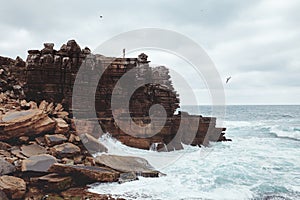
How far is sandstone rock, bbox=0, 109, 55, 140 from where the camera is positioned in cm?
1099

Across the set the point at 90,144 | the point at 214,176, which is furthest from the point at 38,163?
the point at 214,176

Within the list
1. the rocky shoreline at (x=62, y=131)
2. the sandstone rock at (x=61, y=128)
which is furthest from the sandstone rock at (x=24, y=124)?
the sandstone rock at (x=61, y=128)

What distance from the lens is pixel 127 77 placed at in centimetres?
1666

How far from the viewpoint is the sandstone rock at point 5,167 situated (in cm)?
864

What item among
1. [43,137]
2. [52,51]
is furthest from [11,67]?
[43,137]

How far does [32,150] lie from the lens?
10664mm

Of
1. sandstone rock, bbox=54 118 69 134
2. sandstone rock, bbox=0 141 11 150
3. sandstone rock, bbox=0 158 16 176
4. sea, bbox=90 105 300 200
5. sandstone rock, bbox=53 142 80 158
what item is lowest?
sea, bbox=90 105 300 200

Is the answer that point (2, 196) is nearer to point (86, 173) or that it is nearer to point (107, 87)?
point (86, 173)

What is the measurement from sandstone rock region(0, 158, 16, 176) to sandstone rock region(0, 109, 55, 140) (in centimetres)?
229

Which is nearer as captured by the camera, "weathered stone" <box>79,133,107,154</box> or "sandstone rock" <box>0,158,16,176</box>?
"sandstone rock" <box>0,158,16,176</box>

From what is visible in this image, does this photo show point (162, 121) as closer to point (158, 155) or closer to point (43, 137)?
point (158, 155)

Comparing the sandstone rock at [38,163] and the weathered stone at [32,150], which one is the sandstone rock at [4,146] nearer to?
the weathered stone at [32,150]

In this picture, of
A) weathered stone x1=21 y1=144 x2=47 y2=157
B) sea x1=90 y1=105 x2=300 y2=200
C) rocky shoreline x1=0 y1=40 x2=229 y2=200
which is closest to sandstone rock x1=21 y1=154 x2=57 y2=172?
rocky shoreline x1=0 y1=40 x2=229 y2=200

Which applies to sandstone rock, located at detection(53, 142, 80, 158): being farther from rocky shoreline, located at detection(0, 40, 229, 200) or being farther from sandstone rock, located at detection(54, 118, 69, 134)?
sandstone rock, located at detection(54, 118, 69, 134)
